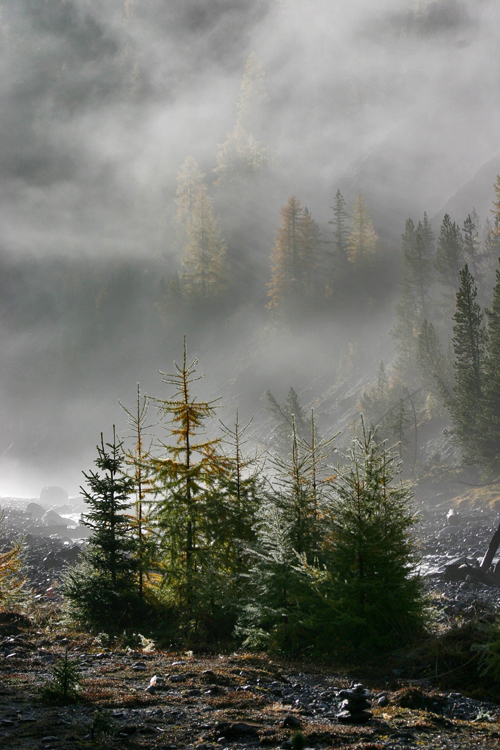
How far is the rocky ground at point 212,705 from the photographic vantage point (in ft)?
15.6

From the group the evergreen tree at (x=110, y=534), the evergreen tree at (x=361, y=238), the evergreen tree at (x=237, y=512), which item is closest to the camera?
the evergreen tree at (x=110, y=534)

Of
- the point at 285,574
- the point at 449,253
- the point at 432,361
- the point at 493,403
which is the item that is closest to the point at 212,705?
the point at 285,574

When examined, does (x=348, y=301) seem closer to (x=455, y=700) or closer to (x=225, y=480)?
(x=225, y=480)

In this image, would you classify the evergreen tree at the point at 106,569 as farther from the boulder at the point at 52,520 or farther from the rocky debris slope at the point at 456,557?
the boulder at the point at 52,520

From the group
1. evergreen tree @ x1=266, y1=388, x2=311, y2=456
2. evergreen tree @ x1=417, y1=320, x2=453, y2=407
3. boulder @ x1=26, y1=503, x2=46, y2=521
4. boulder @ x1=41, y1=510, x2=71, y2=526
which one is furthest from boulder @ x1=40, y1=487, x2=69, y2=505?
evergreen tree @ x1=417, y1=320, x2=453, y2=407

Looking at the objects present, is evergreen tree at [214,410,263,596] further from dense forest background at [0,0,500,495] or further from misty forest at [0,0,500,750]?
dense forest background at [0,0,500,495]

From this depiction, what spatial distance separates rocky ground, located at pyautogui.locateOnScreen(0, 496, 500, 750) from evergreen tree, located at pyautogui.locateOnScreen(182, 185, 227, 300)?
75.2 meters

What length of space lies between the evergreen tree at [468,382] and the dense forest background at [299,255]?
7.96 m

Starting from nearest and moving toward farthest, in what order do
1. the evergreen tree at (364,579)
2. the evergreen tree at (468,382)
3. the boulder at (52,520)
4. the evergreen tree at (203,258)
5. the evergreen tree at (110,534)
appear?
the evergreen tree at (364,579) → the evergreen tree at (110,534) → the evergreen tree at (468,382) → the boulder at (52,520) → the evergreen tree at (203,258)

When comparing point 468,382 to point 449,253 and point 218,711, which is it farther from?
point 218,711

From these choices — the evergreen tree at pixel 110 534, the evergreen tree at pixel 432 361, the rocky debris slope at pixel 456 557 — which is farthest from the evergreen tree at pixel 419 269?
the evergreen tree at pixel 110 534

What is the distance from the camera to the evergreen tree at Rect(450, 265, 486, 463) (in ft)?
104

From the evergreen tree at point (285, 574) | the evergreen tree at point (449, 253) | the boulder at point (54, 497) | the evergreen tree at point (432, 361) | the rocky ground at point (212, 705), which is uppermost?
the evergreen tree at point (449, 253)

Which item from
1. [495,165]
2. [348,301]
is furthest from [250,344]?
[495,165]
